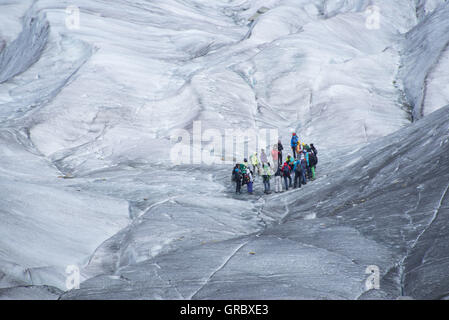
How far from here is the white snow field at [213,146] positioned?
48.7 ft

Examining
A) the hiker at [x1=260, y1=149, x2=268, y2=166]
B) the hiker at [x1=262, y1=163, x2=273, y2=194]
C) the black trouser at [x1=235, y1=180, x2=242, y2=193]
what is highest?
the hiker at [x1=260, y1=149, x2=268, y2=166]

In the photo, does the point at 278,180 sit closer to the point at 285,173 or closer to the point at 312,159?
the point at 285,173

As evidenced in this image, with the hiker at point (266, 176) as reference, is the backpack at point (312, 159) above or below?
above

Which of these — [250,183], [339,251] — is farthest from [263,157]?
[339,251]

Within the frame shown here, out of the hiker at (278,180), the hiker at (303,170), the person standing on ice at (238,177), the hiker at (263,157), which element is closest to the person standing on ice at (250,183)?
the person standing on ice at (238,177)

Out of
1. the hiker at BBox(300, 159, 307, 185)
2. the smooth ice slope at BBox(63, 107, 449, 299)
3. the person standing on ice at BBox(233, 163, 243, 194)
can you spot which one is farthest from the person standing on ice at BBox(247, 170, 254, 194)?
the smooth ice slope at BBox(63, 107, 449, 299)

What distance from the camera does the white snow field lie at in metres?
14.9

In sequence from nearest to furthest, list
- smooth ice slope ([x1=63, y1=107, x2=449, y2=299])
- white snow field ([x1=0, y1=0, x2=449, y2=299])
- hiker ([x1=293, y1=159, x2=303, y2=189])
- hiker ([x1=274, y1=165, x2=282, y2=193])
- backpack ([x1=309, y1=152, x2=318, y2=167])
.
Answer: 1. smooth ice slope ([x1=63, y1=107, x2=449, y2=299])
2. white snow field ([x1=0, y1=0, x2=449, y2=299])
3. hiker ([x1=293, y1=159, x2=303, y2=189])
4. hiker ([x1=274, y1=165, x2=282, y2=193])
5. backpack ([x1=309, y1=152, x2=318, y2=167])

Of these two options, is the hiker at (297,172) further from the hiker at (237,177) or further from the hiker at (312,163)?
the hiker at (237,177)

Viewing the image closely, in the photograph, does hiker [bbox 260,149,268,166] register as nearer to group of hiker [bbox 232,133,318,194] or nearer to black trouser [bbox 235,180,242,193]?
group of hiker [bbox 232,133,318,194]

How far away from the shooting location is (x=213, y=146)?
3328 cm

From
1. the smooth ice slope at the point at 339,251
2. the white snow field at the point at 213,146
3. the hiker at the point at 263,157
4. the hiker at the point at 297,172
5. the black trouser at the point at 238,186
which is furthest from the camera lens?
the hiker at the point at 263,157

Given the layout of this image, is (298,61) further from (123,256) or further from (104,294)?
(104,294)

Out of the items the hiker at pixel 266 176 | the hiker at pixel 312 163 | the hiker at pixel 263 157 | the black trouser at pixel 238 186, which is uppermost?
the hiker at pixel 263 157
